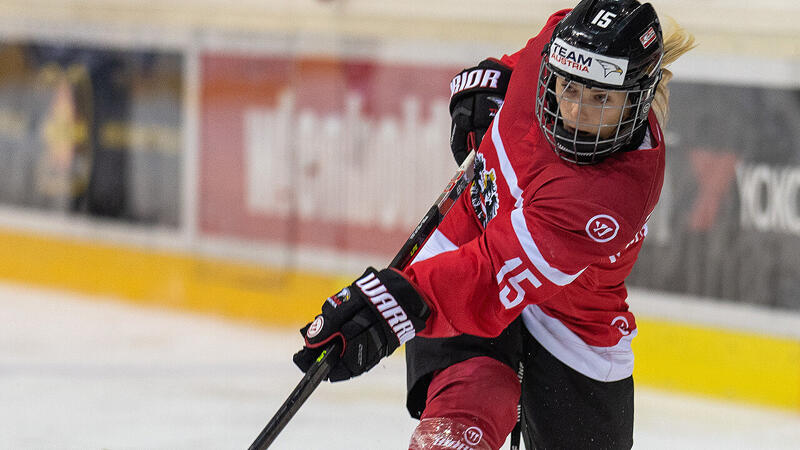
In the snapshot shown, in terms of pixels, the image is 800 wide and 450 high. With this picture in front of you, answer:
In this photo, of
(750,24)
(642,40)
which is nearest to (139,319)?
(750,24)

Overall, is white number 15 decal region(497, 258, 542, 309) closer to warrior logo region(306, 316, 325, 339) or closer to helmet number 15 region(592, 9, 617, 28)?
warrior logo region(306, 316, 325, 339)

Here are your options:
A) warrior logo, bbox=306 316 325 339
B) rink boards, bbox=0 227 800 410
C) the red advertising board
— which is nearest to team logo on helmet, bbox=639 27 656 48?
warrior logo, bbox=306 316 325 339

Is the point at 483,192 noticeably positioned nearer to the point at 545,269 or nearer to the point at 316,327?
the point at 545,269

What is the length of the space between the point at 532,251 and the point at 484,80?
26.8 inches

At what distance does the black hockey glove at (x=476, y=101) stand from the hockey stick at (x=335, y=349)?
0.25ft

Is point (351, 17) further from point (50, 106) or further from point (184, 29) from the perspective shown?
point (50, 106)

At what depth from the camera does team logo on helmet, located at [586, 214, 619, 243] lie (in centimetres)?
213

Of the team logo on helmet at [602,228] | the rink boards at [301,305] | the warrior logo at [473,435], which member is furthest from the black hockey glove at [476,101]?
the rink boards at [301,305]

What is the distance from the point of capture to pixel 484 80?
271cm

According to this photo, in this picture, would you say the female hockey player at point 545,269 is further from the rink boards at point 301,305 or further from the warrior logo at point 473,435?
the rink boards at point 301,305

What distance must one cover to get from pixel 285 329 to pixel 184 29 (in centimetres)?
163

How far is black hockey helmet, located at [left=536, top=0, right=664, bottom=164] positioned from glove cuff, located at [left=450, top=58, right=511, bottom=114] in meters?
0.43

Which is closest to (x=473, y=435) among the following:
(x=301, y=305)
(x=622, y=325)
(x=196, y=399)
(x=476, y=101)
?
(x=622, y=325)

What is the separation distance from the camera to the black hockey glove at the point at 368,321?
2.13 metres
